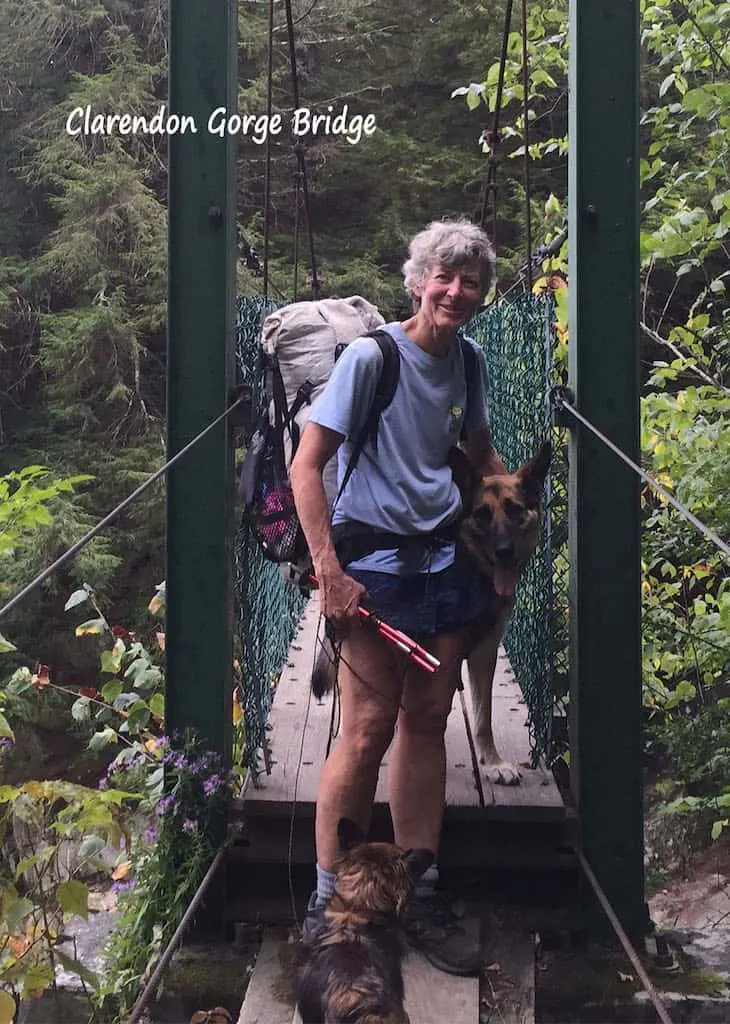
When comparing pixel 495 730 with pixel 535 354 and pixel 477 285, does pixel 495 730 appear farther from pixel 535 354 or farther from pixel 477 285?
pixel 477 285

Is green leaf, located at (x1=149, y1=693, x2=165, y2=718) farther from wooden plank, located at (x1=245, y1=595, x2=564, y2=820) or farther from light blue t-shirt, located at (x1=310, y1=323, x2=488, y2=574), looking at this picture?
light blue t-shirt, located at (x1=310, y1=323, x2=488, y2=574)

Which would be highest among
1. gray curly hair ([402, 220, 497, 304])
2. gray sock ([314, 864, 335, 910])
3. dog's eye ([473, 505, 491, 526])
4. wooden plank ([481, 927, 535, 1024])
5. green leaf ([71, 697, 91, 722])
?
gray curly hair ([402, 220, 497, 304])

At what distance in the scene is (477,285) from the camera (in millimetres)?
1704

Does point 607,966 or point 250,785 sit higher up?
point 250,785

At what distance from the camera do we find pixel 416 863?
→ 167 centimetres

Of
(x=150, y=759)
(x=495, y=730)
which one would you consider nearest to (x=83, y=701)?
(x=150, y=759)

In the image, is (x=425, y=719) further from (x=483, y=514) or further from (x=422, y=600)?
(x=483, y=514)

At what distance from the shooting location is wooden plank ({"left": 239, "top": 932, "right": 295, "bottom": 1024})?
5.46 feet

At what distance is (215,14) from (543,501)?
1186 mm

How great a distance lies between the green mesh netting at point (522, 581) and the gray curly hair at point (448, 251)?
514 mm

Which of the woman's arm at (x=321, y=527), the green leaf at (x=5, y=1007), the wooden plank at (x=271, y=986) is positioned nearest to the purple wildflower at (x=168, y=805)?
the wooden plank at (x=271, y=986)

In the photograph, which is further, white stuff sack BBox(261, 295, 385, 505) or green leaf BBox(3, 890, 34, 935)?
white stuff sack BBox(261, 295, 385, 505)

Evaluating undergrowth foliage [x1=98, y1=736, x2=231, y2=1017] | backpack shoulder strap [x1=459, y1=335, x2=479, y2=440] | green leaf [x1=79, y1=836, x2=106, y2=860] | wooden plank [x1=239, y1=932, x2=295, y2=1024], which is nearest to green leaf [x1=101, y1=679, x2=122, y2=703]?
green leaf [x1=79, y1=836, x2=106, y2=860]

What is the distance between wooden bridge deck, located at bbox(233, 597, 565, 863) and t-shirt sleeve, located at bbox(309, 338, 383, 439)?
0.79 m
